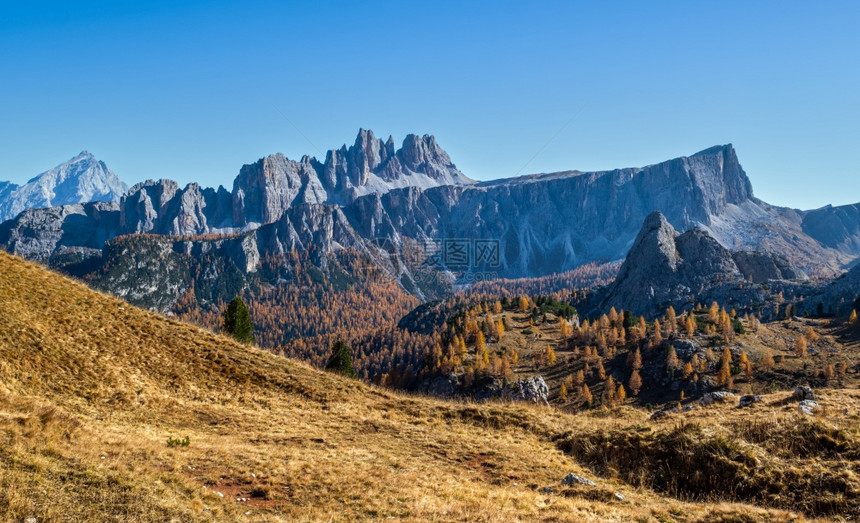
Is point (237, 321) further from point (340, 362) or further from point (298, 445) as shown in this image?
point (298, 445)

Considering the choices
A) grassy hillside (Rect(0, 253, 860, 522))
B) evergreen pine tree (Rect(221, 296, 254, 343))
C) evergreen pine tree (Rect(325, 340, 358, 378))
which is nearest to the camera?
grassy hillside (Rect(0, 253, 860, 522))

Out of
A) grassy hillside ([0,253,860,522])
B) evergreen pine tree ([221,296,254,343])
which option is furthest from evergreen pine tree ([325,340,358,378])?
grassy hillside ([0,253,860,522])

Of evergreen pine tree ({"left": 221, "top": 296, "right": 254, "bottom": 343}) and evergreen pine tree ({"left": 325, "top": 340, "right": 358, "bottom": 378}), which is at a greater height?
evergreen pine tree ({"left": 221, "top": 296, "right": 254, "bottom": 343})

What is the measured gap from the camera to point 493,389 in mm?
120125

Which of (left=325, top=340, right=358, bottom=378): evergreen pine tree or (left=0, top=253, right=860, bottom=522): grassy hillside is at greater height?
(left=0, top=253, right=860, bottom=522): grassy hillside

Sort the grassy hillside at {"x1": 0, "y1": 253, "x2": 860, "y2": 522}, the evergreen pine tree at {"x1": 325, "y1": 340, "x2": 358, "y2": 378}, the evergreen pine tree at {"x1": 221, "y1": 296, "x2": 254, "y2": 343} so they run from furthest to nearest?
the evergreen pine tree at {"x1": 325, "y1": 340, "x2": 358, "y2": 378} < the evergreen pine tree at {"x1": 221, "y1": 296, "x2": 254, "y2": 343} < the grassy hillside at {"x1": 0, "y1": 253, "x2": 860, "y2": 522}

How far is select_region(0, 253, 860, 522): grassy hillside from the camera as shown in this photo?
50.5 ft

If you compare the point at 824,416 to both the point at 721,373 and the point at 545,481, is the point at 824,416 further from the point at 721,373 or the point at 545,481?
the point at 721,373

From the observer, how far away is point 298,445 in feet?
81.8

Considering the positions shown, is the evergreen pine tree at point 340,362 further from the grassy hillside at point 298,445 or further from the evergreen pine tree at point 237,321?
the grassy hillside at point 298,445

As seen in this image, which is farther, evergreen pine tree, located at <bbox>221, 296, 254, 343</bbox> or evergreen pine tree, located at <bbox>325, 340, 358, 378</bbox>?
evergreen pine tree, located at <bbox>325, 340, 358, 378</bbox>

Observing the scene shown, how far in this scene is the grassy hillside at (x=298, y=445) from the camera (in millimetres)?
15406

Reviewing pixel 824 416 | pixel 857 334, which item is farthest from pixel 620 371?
pixel 824 416

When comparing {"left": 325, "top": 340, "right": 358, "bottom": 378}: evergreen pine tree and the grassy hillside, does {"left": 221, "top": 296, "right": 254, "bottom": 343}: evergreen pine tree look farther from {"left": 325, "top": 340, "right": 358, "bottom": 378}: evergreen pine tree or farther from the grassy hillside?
the grassy hillside
